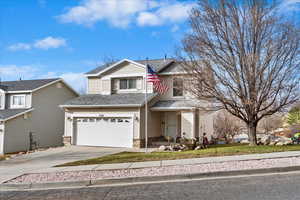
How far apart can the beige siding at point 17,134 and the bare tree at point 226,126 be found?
17.0 meters

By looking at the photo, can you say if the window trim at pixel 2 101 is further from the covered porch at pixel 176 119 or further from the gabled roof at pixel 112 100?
the covered porch at pixel 176 119

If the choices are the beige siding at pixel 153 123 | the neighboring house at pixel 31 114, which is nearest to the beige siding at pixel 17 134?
the neighboring house at pixel 31 114

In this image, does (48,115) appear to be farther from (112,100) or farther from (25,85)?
(112,100)

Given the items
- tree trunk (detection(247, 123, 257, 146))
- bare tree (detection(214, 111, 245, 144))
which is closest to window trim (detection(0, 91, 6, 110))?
bare tree (detection(214, 111, 245, 144))

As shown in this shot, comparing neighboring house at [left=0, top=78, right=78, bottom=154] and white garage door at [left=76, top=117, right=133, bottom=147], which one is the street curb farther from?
neighboring house at [left=0, top=78, right=78, bottom=154]

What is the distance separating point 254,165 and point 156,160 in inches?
153

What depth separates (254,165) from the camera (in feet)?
30.2

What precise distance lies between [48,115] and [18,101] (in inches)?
117

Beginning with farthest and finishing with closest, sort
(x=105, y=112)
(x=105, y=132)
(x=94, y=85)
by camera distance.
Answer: (x=94, y=85), (x=105, y=132), (x=105, y=112)

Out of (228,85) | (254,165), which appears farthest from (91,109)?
(254,165)

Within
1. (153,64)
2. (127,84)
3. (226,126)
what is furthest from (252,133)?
(226,126)

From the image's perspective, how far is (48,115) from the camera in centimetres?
2616

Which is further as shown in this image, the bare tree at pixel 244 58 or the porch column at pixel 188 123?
the porch column at pixel 188 123

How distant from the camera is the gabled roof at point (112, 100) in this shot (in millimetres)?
19406
